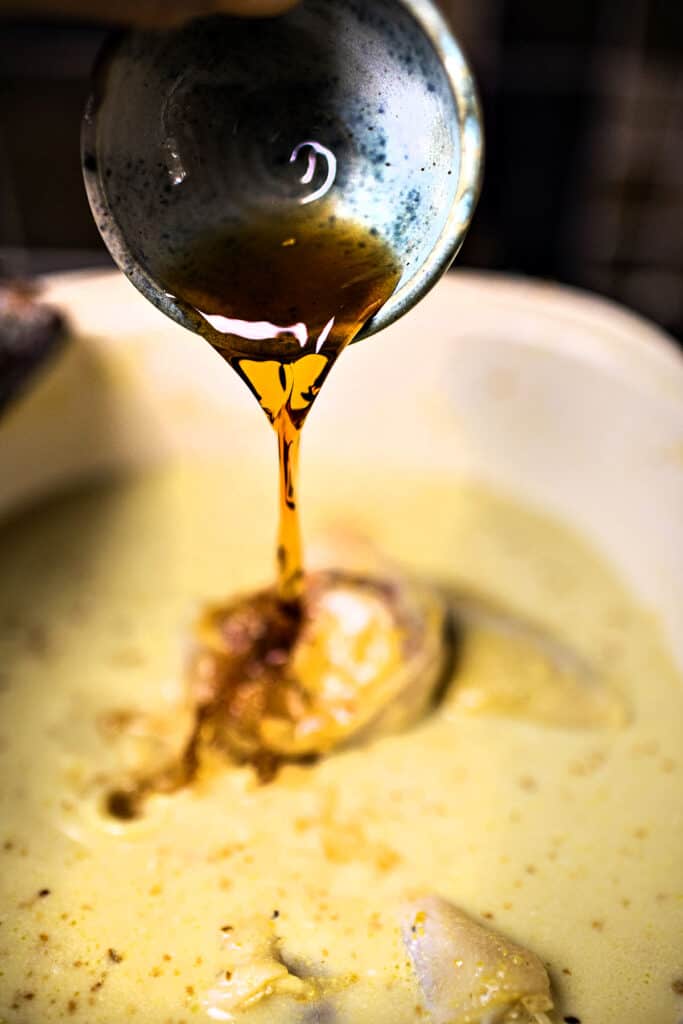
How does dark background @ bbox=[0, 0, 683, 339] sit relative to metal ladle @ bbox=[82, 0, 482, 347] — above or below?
below

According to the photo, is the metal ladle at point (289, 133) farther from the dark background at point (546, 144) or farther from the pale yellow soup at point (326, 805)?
the dark background at point (546, 144)

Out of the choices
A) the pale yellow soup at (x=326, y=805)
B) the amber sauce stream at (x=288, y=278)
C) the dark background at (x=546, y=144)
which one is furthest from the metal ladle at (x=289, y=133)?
the dark background at (x=546, y=144)

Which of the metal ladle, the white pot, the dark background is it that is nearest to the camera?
the metal ladle

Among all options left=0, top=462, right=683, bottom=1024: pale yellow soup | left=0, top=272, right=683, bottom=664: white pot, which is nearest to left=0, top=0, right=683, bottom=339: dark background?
left=0, top=272, right=683, bottom=664: white pot

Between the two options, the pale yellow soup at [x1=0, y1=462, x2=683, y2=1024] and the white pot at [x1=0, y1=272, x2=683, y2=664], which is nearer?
the pale yellow soup at [x1=0, y1=462, x2=683, y2=1024]

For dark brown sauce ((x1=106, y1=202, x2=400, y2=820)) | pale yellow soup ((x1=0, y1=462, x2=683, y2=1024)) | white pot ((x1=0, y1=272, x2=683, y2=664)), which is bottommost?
pale yellow soup ((x1=0, y1=462, x2=683, y2=1024))

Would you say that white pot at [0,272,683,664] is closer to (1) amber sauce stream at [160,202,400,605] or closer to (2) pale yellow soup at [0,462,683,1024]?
(2) pale yellow soup at [0,462,683,1024]

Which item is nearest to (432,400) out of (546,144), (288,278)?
(288,278)

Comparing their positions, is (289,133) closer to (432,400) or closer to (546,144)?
(432,400)
